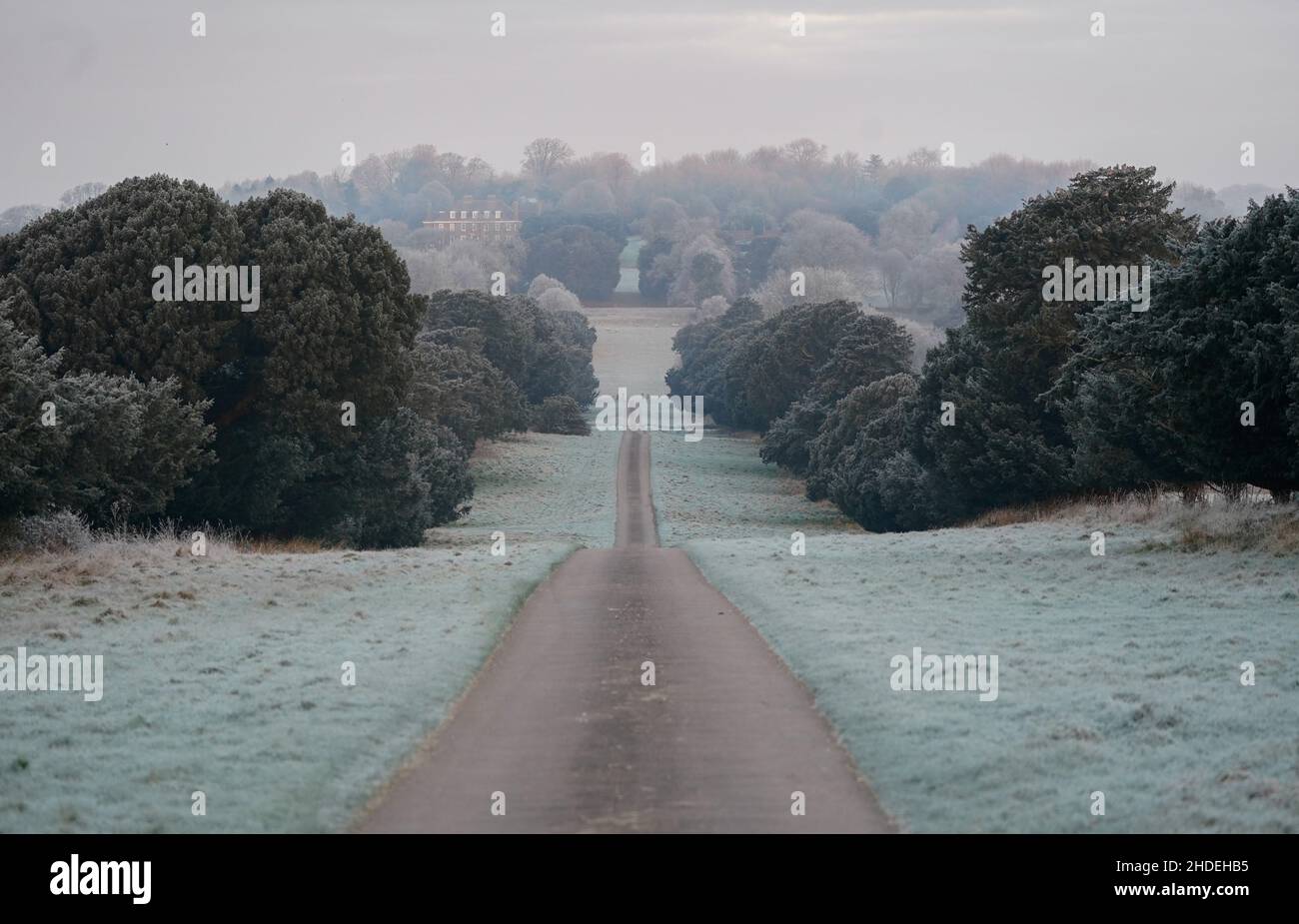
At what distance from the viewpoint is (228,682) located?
51.3ft

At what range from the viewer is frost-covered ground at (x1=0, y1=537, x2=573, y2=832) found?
35.4ft

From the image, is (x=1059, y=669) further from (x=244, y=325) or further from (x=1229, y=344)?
(x=244, y=325)

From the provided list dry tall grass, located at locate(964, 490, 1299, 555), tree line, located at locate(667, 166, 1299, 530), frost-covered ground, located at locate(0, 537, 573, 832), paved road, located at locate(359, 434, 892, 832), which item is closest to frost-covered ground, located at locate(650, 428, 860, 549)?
tree line, located at locate(667, 166, 1299, 530)

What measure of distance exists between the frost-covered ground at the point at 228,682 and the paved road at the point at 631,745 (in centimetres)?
56

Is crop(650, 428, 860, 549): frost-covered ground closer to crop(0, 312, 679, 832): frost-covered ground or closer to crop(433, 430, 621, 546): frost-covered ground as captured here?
crop(433, 430, 621, 546): frost-covered ground

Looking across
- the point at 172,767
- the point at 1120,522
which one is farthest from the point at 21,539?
the point at 1120,522

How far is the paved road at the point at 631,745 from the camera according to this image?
1048cm

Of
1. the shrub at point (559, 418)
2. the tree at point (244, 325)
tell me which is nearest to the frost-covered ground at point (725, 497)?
the shrub at point (559, 418)

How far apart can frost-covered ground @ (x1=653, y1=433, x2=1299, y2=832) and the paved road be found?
1.76ft

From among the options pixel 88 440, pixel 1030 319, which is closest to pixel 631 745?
pixel 88 440

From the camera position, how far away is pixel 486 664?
1731cm

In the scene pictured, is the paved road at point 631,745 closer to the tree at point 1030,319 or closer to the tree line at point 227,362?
the tree line at point 227,362

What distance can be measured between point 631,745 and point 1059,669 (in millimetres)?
5845

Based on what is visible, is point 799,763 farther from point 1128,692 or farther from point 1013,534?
point 1013,534
